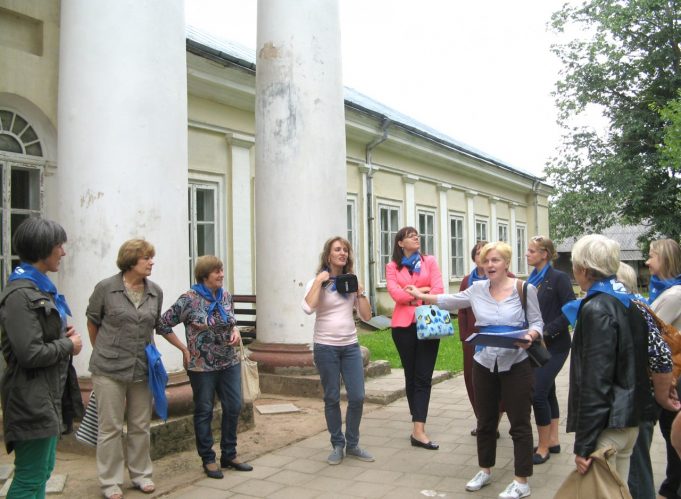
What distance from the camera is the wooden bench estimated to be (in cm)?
968

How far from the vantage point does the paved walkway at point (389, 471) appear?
14.7 feet

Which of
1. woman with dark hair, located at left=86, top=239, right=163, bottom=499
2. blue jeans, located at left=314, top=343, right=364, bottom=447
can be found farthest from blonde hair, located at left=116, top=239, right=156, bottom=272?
blue jeans, located at left=314, top=343, right=364, bottom=447

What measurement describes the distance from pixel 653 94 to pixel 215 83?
19938 mm

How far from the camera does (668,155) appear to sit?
1933 centimetres

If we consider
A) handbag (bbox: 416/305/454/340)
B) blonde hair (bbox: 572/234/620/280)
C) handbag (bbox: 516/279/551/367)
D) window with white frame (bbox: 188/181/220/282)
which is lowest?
handbag (bbox: 516/279/551/367)

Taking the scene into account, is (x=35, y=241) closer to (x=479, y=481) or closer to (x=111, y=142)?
(x=111, y=142)

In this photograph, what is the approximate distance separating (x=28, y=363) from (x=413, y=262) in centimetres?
327

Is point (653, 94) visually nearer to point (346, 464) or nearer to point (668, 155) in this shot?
Answer: point (668, 155)

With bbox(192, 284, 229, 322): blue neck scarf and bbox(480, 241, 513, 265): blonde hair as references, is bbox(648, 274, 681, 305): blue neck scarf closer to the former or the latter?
bbox(480, 241, 513, 265): blonde hair

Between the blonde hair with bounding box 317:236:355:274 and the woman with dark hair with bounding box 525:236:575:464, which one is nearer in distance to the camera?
the woman with dark hair with bounding box 525:236:575:464

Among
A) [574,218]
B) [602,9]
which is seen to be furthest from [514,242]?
[602,9]

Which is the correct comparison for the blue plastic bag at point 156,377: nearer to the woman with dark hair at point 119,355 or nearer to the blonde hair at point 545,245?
the woman with dark hair at point 119,355

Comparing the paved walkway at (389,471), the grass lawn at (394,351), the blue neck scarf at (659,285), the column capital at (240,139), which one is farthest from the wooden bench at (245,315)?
the blue neck scarf at (659,285)

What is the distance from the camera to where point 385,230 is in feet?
52.7
